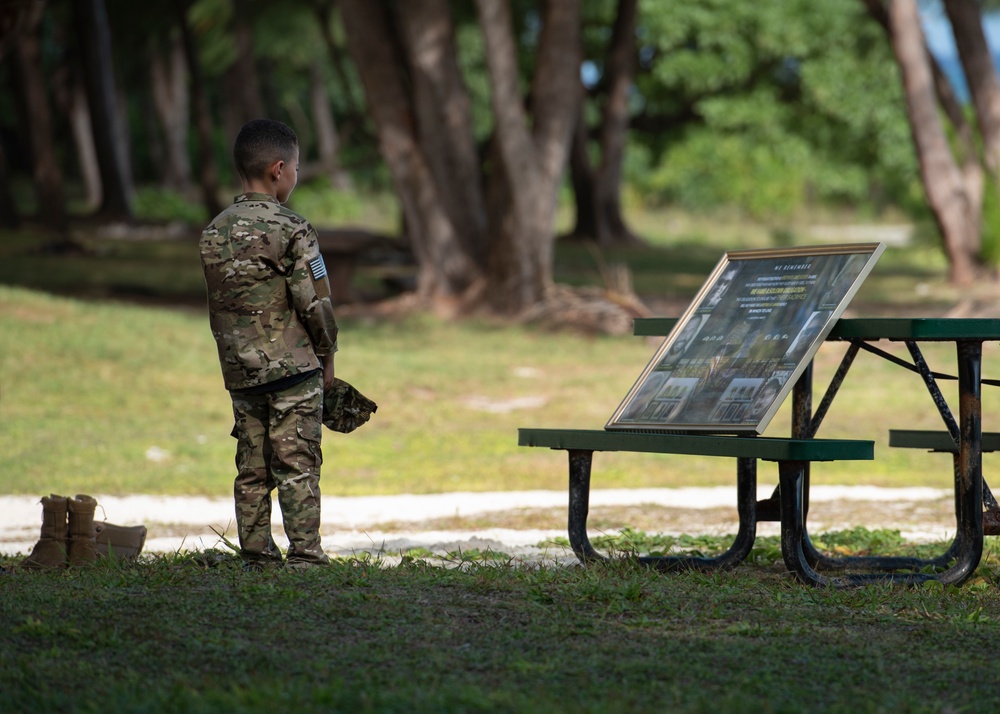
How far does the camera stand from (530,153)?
18.1 m

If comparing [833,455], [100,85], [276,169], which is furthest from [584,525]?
[100,85]

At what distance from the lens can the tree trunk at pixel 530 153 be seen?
58.7 ft

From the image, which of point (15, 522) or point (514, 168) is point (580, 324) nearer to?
point (514, 168)

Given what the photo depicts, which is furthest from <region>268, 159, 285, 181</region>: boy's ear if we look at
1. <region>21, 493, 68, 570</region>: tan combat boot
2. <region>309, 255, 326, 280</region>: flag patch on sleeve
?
<region>21, 493, 68, 570</region>: tan combat boot

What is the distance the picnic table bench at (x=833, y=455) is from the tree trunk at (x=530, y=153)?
11684 mm


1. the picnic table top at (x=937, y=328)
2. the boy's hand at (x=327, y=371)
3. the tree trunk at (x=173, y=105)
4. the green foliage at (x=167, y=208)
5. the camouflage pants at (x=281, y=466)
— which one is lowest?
the camouflage pants at (x=281, y=466)

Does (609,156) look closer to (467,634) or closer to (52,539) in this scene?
(52,539)

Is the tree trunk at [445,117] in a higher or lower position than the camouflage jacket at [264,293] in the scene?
higher

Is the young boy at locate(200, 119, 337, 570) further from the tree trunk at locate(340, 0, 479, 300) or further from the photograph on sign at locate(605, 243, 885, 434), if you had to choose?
the tree trunk at locate(340, 0, 479, 300)

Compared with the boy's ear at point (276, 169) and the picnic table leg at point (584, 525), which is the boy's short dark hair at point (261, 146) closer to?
the boy's ear at point (276, 169)

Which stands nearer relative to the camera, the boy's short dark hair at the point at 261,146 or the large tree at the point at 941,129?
the boy's short dark hair at the point at 261,146

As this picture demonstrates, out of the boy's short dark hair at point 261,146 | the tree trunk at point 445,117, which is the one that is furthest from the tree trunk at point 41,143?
the boy's short dark hair at point 261,146

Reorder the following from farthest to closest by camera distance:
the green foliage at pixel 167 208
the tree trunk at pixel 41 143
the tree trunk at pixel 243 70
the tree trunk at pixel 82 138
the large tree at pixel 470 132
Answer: the tree trunk at pixel 82 138 → the green foliage at pixel 167 208 → the tree trunk at pixel 243 70 → the tree trunk at pixel 41 143 → the large tree at pixel 470 132

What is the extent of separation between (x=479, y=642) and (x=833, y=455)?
170 centimetres
